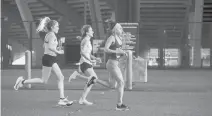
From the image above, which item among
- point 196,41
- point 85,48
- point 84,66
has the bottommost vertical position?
point 84,66

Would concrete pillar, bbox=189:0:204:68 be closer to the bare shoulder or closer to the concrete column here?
the concrete column

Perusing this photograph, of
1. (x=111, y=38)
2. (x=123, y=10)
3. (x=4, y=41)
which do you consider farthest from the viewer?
(x=4, y=41)

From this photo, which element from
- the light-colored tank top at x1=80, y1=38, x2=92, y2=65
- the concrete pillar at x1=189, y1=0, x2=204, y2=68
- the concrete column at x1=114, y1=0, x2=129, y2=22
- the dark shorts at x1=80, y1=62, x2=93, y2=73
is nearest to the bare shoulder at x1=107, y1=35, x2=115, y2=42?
the light-colored tank top at x1=80, y1=38, x2=92, y2=65

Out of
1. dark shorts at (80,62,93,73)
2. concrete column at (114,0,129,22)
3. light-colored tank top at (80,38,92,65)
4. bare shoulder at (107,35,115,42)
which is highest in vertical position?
concrete column at (114,0,129,22)

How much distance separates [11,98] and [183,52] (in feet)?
45.5

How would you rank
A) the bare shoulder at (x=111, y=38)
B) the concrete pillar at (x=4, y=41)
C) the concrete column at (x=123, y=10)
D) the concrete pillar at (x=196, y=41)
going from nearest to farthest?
the bare shoulder at (x=111, y=38) < the concrete column at (x=123, y=10) < the concrete pillar at (x=196, y=41) < the concrete pillar at (x=4, y=41)

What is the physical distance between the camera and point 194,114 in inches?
279

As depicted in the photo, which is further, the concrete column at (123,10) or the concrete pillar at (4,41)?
the concrete pillar at (4,41)

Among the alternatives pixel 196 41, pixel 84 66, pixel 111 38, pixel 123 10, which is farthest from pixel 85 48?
pixel 196 41

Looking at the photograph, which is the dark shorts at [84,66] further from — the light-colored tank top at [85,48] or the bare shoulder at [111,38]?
the bare shoulder at [111,38]

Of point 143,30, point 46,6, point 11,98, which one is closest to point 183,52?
point 143,30

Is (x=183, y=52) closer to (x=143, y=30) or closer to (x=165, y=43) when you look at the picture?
(x=165, y=43)

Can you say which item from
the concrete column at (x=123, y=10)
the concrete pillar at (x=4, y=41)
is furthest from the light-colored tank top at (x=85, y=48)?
the concrete pillar at (x=4, y=41)

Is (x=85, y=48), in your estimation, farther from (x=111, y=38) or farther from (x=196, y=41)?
(x=196, y=41)
